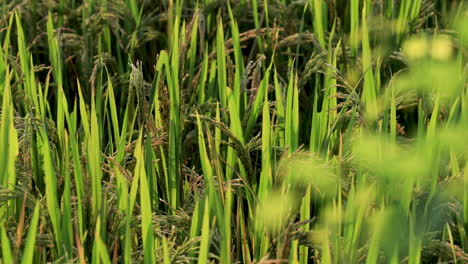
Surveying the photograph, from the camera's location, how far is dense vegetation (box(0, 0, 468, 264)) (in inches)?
50.1

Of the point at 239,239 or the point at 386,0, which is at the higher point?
the point at 386,0

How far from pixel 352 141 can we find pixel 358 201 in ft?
0.94

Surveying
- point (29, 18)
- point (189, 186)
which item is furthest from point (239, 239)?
point (29, 18)

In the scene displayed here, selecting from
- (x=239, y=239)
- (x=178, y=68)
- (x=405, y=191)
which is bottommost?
(x=239, y=239)

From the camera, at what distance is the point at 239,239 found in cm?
144

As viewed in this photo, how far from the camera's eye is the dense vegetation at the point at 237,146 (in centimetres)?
127

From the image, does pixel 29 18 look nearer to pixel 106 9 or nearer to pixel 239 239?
pixel 106 9

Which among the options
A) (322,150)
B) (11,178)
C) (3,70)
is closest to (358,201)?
(322,150)

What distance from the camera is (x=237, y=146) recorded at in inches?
59.0

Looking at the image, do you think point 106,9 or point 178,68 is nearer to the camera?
point 178,68

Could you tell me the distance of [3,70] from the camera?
1701 mm

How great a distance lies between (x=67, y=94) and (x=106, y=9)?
241 millimetres

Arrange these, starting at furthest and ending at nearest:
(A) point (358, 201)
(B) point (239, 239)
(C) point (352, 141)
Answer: (C) point (352, 141) < (B) point (239, 239) < (A) point (358, 201)

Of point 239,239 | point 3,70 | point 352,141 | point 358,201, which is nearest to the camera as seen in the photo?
point 358,201
